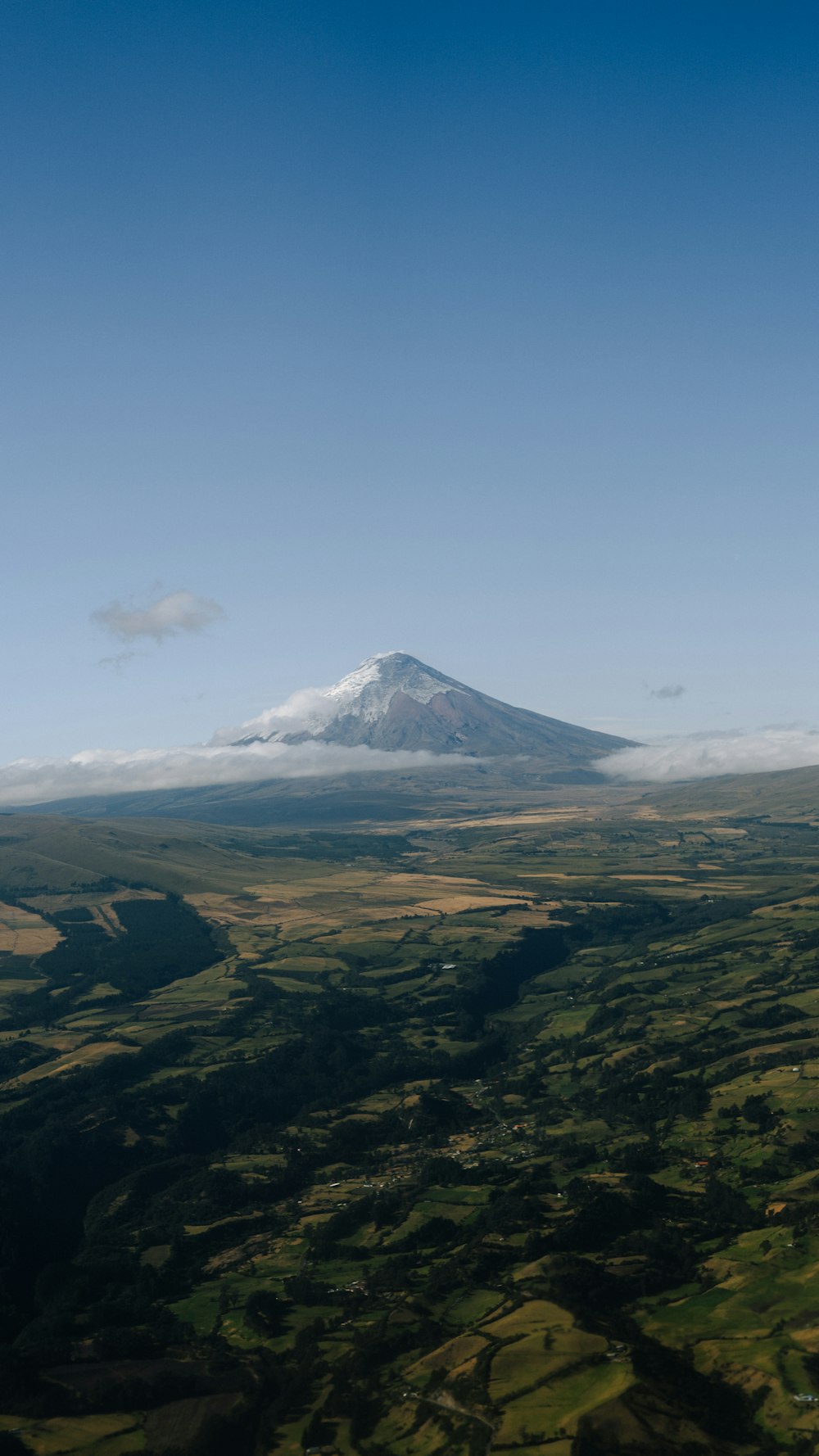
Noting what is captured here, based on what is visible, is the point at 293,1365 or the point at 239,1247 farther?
the point at 239,1247

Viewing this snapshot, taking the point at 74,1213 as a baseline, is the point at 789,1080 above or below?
above

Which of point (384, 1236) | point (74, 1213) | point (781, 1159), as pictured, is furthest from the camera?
point (74, 1213)

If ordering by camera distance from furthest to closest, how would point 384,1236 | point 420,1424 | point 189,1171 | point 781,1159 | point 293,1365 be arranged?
1. point 189,1171
2. point 781,1159
3. point 384,1236
4. point 293,1365
5. point 420,1424

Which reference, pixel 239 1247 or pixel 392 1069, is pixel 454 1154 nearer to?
pixel 239 1247

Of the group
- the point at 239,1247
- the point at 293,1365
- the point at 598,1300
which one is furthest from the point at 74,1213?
the point at 598,1300

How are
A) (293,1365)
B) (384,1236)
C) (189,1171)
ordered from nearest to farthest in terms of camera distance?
(293,1365), (384,1236), (189,1171)

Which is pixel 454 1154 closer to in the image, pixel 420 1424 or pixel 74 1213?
pixel 74 1213

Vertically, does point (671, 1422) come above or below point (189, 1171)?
above

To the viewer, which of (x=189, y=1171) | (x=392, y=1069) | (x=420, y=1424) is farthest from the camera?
(x=392, y=1069)

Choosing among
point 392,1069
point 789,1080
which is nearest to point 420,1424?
point 789,1080

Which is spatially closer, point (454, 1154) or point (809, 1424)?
point (809, 1424)
